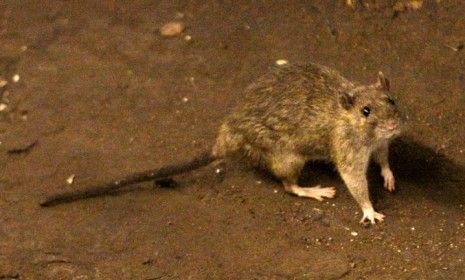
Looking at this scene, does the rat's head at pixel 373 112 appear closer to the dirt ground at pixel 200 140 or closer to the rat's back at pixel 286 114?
the rat's back at pixel 286 114

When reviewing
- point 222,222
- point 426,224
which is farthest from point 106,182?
point 426,224

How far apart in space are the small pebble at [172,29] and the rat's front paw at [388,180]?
2413mm

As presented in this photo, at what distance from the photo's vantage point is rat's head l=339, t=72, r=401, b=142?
4.55 m

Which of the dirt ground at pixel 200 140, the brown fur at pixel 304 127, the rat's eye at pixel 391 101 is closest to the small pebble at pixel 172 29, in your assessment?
the dirt ground at pixel 200 140

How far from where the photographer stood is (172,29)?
21.6 feet

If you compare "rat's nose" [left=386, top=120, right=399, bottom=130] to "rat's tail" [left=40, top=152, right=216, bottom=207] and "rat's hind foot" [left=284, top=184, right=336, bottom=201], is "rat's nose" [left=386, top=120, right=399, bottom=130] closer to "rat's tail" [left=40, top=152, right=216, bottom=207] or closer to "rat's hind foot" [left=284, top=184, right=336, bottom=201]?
"rat's hind foot" [left=284, top=184, right=336, bottom=201]

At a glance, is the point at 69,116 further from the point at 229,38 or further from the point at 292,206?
the point at 292,206

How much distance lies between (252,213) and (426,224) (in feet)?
3.79

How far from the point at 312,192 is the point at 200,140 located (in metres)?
1.00

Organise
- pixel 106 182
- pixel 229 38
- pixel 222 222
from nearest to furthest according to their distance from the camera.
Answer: pixel 222 222
pixel 106 182
pixel 229 38

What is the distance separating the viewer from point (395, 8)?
6.44 m

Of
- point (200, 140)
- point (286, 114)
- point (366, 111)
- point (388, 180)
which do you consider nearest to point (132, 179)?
point (200, 140)

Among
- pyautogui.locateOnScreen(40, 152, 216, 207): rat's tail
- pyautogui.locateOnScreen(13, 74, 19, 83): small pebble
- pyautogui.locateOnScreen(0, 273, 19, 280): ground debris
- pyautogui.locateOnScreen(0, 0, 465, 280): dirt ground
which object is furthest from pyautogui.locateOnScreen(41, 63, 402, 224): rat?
pyautogui.locateOnScreen(13, 74, 19, 83): small pebble

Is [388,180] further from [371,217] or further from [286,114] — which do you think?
[286,114]
